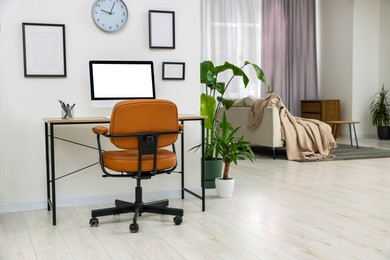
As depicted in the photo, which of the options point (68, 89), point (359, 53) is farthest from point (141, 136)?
point (359, 53)

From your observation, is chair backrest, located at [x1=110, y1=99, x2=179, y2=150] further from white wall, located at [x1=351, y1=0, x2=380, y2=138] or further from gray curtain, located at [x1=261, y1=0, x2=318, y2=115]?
white wall, located at [x1=351, y1=0, x2=380, y2=138]

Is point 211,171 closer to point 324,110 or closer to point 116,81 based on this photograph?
point 116,81

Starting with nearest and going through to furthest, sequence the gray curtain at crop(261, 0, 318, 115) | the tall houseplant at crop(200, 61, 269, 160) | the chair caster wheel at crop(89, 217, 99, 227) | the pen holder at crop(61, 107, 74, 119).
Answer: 1. the chair caster wheel at crop(89, 217, 99, 227)
2. the pen holder at crop(61, 107, 74, 119)
3. the tall houseplant at crop(200, 61, 269, 160)
4. the gray curtain at crop(261, 0, 318, 115)

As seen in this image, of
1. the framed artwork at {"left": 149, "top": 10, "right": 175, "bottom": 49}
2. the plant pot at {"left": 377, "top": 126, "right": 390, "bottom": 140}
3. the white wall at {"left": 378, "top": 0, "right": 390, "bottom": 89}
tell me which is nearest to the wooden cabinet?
the plant pot at {"left": 377, "top": 126, "right": 390, "bottom": 140}

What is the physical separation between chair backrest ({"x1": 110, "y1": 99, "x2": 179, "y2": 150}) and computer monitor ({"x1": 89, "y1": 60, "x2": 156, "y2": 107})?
66 centimetres

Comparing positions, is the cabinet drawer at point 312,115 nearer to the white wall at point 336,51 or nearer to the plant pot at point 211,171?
the white wall at point 336,51

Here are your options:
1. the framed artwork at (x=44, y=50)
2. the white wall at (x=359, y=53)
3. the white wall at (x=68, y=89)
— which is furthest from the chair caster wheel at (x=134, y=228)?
the white wall at (x=359, y=53)

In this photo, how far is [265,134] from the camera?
606cm

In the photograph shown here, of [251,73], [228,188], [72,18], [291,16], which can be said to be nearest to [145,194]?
[228,188]

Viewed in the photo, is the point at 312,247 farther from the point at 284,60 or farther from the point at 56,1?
the point at 284,60

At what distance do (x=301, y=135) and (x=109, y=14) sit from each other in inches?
121

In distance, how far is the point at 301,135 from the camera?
5984mm

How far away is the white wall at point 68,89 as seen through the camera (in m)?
3.45

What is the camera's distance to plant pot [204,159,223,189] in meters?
4.19
